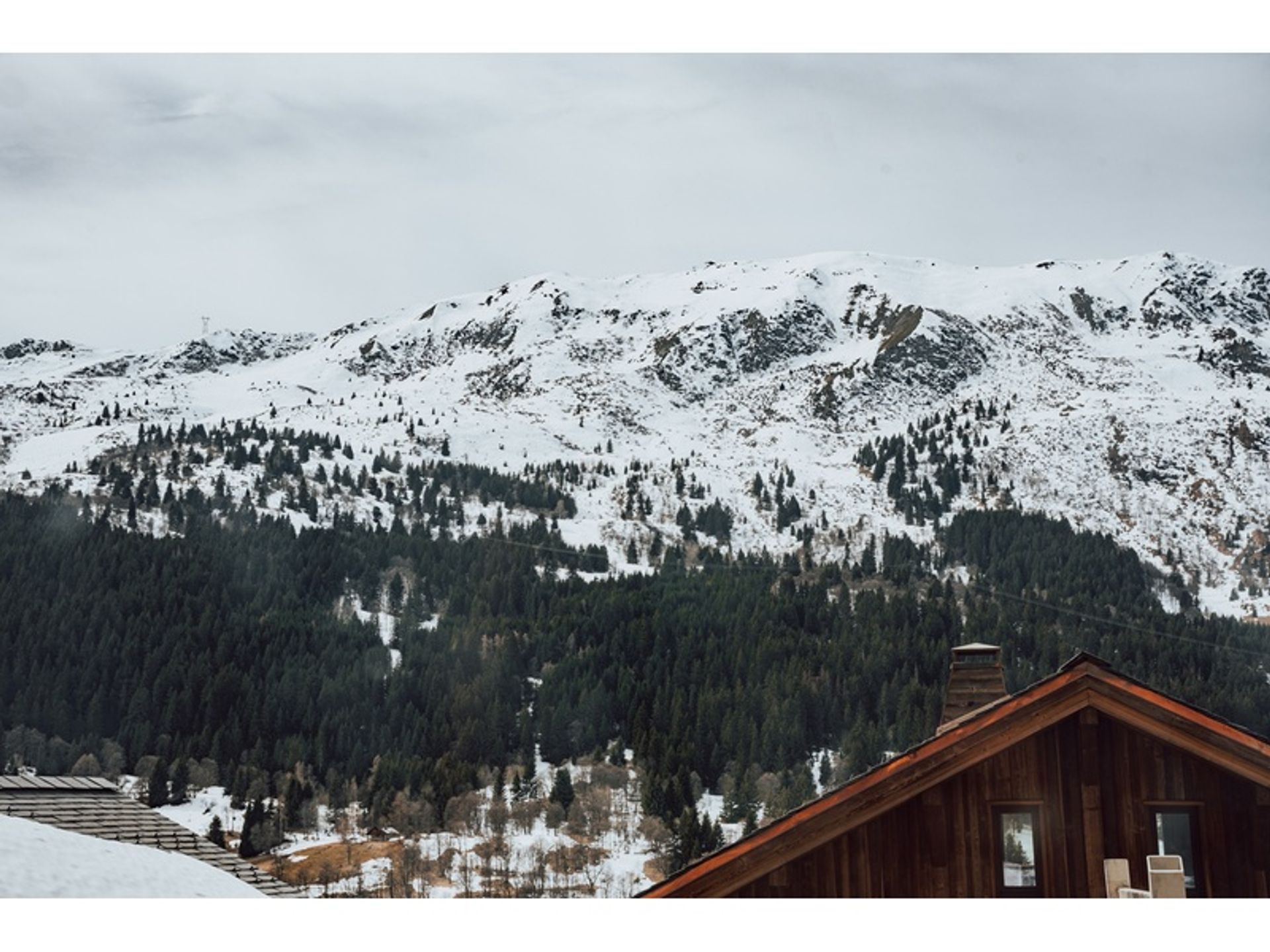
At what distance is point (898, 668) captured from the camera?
13188 centimetres

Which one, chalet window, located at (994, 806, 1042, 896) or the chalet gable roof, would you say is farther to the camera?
the chalet gable roof

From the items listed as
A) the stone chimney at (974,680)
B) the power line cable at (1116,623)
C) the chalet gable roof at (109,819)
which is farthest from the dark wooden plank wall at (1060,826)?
the power line cable at (1116,623)

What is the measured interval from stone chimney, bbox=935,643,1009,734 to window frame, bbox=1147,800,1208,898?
6.65m

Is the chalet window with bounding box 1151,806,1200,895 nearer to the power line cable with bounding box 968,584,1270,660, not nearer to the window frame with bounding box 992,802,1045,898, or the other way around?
the window frame with bounding box 992,802,1045,898

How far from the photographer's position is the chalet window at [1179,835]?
476 inches

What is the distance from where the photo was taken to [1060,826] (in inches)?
483

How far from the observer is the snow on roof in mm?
11688

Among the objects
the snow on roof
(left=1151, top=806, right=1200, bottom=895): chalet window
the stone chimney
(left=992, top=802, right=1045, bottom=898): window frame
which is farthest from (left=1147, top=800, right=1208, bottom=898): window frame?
the snow on roof

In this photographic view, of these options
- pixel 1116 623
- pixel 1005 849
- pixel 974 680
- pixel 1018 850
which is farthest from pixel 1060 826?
pixel 1116 623

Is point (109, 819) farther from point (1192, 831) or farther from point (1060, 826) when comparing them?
point (1192, 831)

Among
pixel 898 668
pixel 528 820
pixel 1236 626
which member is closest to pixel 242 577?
pixel 528 820

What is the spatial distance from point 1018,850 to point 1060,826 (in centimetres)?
46
